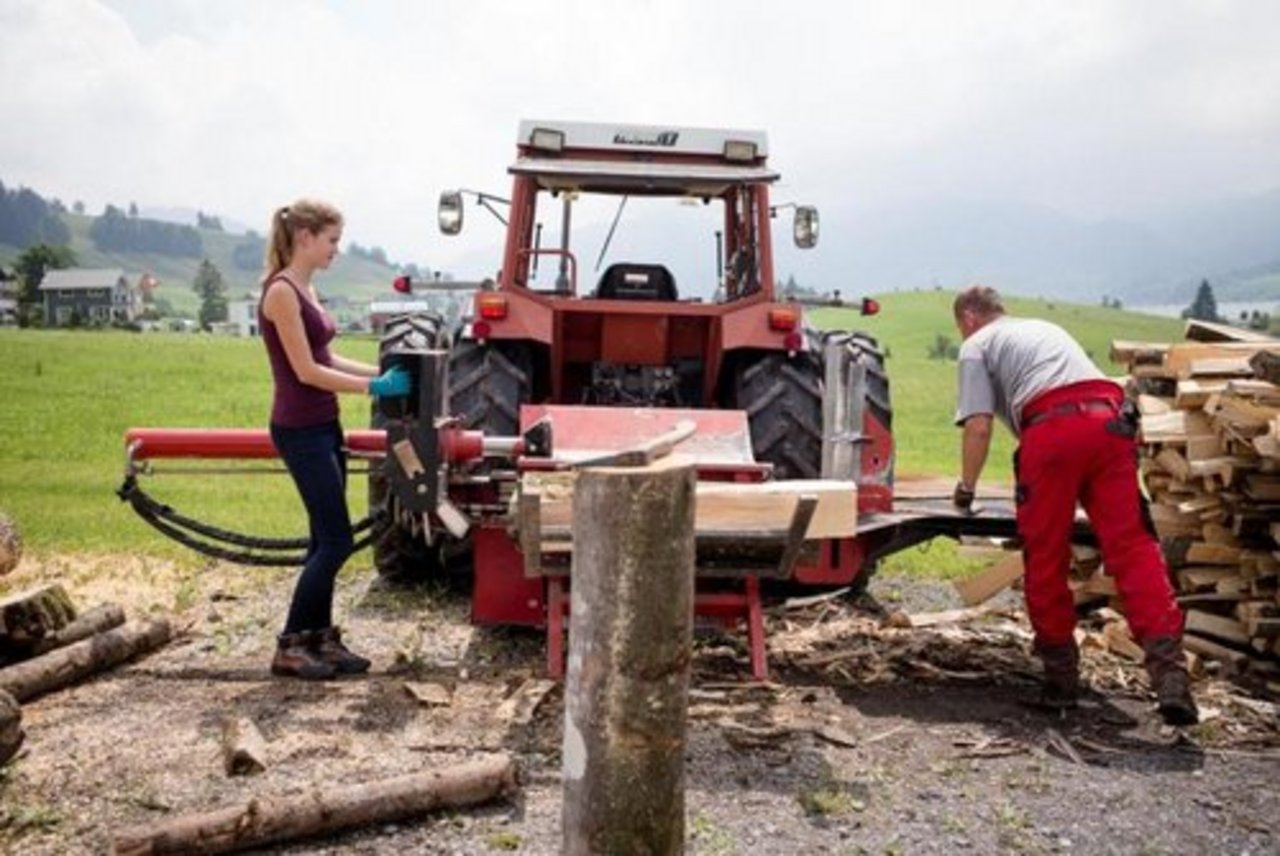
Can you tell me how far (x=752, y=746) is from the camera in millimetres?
4195

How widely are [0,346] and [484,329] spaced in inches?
985

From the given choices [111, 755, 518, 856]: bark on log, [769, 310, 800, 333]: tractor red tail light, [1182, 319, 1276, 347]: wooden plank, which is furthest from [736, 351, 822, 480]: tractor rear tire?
[111, 755, 518, 856]: bark on log

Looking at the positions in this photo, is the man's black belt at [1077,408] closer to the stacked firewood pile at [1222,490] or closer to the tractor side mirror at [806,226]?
the stacked firewood pile at [1222,490]

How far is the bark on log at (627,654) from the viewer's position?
Result: 240 cm

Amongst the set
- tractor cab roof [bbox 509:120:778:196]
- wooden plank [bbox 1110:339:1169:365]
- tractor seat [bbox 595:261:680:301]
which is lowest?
wooden plank [bbox 1110:339:1169:365]

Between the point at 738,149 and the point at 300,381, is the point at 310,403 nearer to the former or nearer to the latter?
the point at 300,381

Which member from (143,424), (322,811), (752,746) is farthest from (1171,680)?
(143,424)

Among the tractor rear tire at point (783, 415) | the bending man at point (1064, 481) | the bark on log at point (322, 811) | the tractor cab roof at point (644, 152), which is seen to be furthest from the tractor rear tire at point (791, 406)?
the bark on log at point (322, 811)

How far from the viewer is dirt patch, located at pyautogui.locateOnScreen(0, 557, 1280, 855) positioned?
3.50 metres

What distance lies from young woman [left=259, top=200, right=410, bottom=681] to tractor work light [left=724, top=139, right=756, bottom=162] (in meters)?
2.54

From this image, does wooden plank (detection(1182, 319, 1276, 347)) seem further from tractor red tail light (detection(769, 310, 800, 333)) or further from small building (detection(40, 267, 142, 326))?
small building (detection(40, 267, 142, 326))

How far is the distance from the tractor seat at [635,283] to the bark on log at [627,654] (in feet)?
15.5

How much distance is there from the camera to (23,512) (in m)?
9.46

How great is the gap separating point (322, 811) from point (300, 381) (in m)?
1.96
